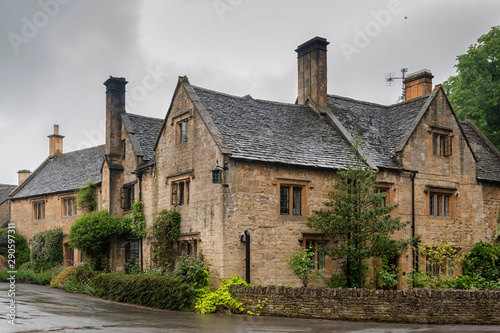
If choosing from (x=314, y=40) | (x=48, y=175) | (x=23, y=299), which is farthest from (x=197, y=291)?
(x=48, y=175)

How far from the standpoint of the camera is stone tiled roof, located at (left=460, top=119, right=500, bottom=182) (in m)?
27.8

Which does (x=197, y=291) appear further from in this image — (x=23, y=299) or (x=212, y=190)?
(x=23, y=299)

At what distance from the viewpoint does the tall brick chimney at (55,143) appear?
46.2 meters

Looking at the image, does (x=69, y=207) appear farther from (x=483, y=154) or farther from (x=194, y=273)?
(x=483, y=154)

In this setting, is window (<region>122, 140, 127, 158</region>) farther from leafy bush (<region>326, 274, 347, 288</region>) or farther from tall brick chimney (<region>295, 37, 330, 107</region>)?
leafy bush (<region>326, 274, 347, 288</region>)

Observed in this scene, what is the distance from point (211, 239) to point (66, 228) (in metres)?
18.4

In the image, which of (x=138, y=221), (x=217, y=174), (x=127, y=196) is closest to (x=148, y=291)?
(x=217, y=174)

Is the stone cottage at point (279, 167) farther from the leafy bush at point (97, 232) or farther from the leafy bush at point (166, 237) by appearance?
the leafy bush at point (97, 232)

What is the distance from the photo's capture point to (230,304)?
18719 mm

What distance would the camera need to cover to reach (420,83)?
31719 millimetres

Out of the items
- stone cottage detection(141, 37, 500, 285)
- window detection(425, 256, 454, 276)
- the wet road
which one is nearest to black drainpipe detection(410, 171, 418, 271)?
stone cottage detection(141, 37, 500, 285)

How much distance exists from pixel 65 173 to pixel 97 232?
13.0 meters

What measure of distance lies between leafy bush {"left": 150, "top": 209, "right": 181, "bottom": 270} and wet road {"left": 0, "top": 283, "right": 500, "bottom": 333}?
3967mm

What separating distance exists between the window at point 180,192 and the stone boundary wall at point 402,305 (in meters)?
7.50
